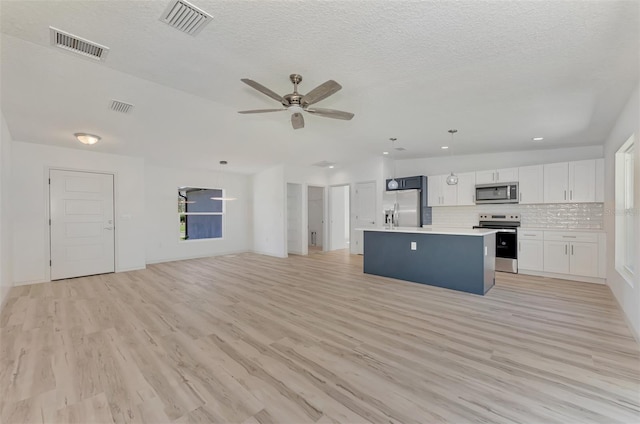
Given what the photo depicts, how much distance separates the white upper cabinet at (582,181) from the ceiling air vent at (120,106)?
753cm

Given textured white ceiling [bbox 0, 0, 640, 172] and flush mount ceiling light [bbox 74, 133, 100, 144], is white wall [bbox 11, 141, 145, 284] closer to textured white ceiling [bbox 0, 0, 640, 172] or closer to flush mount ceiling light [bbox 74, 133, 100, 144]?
textured white ceiling [bbox 0, 0, 640, 172]

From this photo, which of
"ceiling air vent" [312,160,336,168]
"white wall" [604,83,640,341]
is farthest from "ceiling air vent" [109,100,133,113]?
"white wall" [604,83,640,341]

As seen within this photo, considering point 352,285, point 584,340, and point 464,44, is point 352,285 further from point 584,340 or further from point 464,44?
point 464,44

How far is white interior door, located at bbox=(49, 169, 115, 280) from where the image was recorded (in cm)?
537

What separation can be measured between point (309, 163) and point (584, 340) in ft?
21.7

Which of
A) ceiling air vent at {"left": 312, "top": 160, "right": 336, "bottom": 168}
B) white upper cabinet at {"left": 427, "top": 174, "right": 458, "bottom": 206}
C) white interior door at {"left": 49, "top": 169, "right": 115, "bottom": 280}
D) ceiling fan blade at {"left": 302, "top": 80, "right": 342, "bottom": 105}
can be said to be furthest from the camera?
ceiling air vent at {"left": 312, "top": 160, "right": 336, "bottom": 168}

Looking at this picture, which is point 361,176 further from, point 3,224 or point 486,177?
point 3,224

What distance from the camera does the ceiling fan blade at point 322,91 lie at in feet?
8.21

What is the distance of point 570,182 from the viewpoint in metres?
5.12

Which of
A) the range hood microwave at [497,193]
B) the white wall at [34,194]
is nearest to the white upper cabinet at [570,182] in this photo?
the range hood microwave at [497,193]

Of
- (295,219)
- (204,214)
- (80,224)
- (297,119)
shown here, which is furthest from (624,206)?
(80,224)

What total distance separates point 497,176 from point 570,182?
1.18 m

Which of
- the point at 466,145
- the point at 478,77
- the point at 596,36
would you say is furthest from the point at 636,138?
the point at 466,145

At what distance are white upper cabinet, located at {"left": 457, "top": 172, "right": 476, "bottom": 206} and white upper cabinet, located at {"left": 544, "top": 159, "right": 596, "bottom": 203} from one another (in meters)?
1.26
